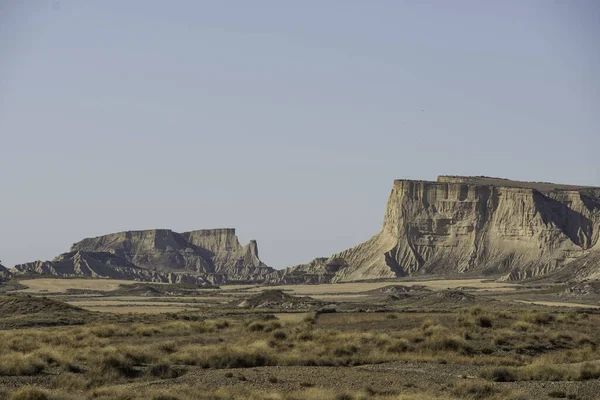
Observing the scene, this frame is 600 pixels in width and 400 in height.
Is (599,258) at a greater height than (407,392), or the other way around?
(599,258)

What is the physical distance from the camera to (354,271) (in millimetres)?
163875

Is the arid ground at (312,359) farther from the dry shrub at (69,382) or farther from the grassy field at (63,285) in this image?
the grassy field at (63,285)

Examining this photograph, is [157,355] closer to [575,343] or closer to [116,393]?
[116,393]

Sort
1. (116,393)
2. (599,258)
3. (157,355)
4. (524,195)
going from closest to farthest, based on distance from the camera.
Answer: (116,393)
(157,355)
(599,258)
(524,195)

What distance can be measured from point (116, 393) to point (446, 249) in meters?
138

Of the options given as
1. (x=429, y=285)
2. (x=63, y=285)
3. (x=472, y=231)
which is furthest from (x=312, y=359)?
(x=472, y=231)

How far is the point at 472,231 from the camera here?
15812 centimetres

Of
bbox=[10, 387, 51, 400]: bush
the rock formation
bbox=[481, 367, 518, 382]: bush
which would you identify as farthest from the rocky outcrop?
bbox=[10, 387, 51, 400]: bush

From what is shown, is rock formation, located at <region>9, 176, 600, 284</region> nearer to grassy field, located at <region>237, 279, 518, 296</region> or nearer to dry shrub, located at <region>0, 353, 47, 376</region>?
grassy field, located at <region>237, 279, 518, 296</region>

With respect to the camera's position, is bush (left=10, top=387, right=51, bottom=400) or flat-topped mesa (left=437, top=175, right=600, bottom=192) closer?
bush (left=10, top=387, right=51, bottom=400)

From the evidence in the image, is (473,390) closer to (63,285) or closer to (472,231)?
(63,285)

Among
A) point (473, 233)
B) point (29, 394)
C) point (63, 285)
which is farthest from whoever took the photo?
point (473, 233)

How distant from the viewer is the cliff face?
491 feet

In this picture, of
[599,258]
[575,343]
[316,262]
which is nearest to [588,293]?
[599,258]
